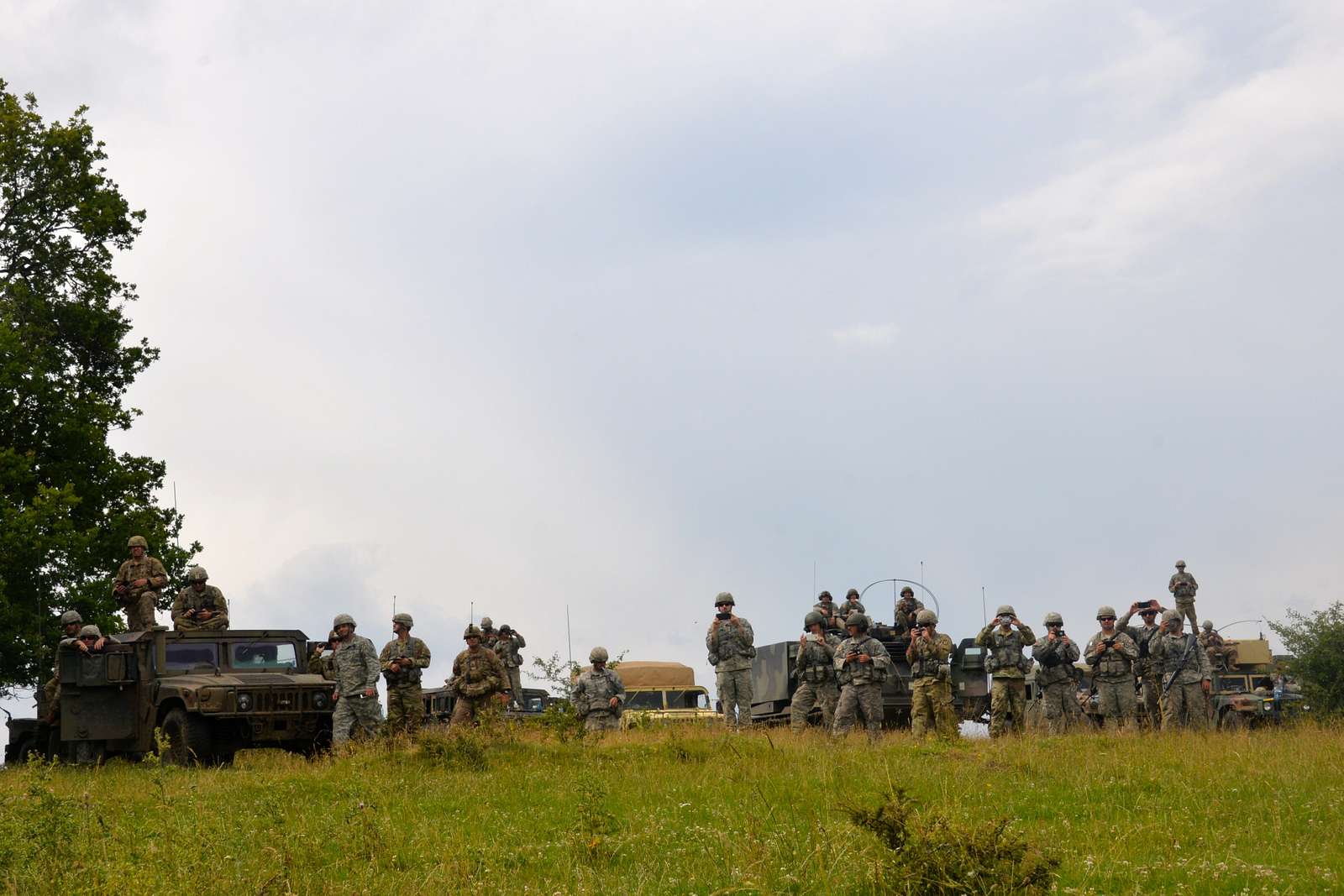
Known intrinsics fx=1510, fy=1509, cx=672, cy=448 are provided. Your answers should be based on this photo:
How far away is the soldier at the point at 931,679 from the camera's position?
715 inches

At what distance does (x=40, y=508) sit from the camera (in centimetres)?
2581

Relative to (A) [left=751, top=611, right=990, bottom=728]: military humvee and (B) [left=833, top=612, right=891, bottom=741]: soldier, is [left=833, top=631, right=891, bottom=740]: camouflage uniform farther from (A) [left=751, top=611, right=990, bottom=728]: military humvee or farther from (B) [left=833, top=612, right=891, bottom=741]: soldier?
(A) [left=751, top=611, right=990, bottom=728]: military humvee

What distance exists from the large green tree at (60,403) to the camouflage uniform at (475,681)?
10545 millimetres

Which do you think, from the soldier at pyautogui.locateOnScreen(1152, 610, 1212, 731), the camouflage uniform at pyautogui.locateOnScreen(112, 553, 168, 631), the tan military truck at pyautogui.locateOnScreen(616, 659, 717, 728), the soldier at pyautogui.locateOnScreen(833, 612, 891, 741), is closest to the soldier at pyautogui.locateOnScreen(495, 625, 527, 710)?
the tan military truck at pyautogui.locateOnScreen(616, 659, 717, 728)

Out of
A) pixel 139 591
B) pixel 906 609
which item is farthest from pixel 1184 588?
pixel 139 591

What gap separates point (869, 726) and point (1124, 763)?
16.5 feet

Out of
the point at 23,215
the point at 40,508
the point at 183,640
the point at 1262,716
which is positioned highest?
the point at 23,215

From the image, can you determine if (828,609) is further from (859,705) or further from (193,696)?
(193,696)

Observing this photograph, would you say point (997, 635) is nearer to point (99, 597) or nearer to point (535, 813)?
point (535, 813)

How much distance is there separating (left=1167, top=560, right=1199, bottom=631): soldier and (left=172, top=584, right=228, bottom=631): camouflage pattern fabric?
16275 millimetres

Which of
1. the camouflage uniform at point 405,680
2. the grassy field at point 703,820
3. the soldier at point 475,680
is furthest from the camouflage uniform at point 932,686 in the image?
the camouflage uniform at point 405,680

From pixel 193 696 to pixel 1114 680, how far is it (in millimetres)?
11033

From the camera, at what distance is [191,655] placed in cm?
1792

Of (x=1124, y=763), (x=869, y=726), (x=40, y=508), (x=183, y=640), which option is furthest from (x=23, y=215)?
(x=1124, y=763)
